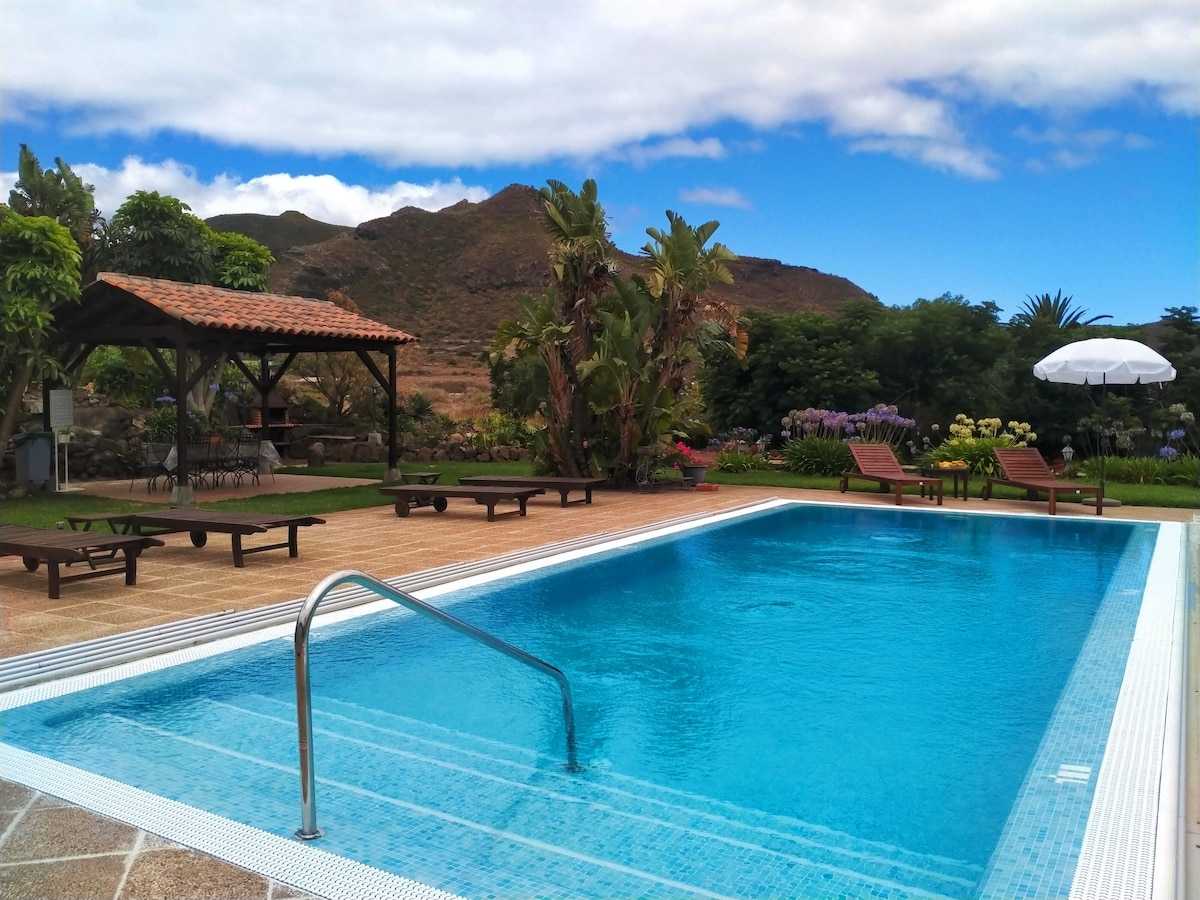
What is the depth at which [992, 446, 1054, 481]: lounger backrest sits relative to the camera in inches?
558

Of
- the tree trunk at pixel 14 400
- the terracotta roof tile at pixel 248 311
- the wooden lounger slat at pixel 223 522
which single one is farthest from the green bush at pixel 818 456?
the tree trunk at pixel 14 400

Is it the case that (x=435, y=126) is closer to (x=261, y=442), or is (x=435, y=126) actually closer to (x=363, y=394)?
(x=363, y=394)

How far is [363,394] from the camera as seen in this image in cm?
2391

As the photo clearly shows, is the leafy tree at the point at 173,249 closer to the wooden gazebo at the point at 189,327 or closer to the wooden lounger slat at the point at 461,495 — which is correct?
the wooden gazebo at the point at 189,327

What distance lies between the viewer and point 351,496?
1406 centimetres

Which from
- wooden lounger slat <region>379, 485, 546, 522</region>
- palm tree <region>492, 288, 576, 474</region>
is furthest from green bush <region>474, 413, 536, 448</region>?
wooden lounger slat <region>379, 485, 546, 522</region>

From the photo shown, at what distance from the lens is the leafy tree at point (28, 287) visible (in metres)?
12.4

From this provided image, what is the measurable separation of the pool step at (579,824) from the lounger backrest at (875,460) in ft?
38.0

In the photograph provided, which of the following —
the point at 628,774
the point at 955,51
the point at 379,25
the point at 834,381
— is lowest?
the point at 628,774

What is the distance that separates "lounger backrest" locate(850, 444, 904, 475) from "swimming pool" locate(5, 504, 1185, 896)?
6.84m

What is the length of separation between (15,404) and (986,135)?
132 feet

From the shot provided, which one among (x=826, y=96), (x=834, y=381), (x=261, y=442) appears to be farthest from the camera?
(x=826, y=96)

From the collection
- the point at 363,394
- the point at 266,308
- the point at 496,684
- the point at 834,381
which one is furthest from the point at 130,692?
the point at 363,394

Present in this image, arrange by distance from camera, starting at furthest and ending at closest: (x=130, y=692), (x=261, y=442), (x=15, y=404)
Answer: (x=261, y=442)
(x=15, y=404)
(x=130, y=692)
